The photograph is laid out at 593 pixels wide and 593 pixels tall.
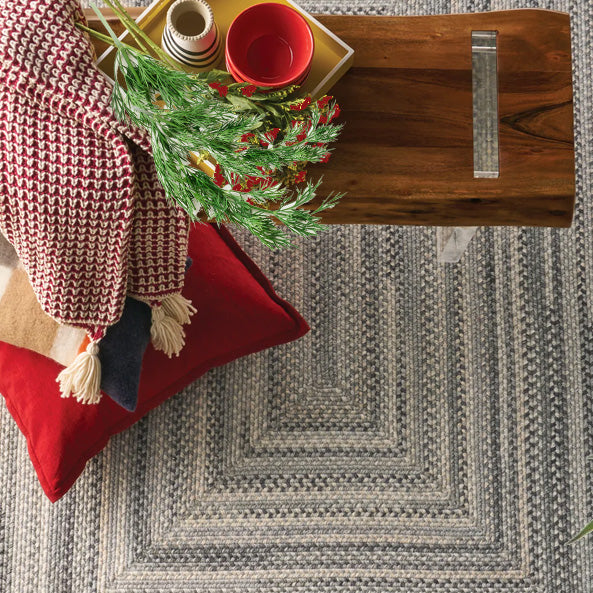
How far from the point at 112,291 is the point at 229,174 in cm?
21

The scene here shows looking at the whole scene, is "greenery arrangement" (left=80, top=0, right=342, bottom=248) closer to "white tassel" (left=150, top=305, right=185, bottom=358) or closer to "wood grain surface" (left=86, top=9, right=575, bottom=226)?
"wood grain surface" (left=86, top=9, right=575, bottom=226)

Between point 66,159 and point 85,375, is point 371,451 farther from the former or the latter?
point 66,159

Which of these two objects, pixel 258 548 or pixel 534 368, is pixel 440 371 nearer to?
pixel 534 368

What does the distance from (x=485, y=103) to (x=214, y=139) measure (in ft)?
1.17

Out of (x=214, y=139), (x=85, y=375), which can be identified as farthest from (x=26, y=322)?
(x=214, y=139)

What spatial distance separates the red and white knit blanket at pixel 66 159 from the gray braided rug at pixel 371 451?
0.41 metres

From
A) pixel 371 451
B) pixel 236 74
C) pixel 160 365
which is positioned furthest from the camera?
pixel 371 451

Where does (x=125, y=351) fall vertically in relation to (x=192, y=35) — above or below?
below

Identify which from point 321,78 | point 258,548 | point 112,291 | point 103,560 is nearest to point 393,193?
point 321,78

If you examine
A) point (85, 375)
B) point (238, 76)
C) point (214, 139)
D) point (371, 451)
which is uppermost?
point (238, 76)

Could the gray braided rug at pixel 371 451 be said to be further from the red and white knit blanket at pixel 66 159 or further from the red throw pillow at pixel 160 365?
the red and white knit blanket at pixel 66 159

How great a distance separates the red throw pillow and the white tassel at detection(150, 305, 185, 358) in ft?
0.23

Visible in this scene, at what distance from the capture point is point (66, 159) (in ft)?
2.32

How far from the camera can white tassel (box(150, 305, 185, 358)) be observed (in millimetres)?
857
